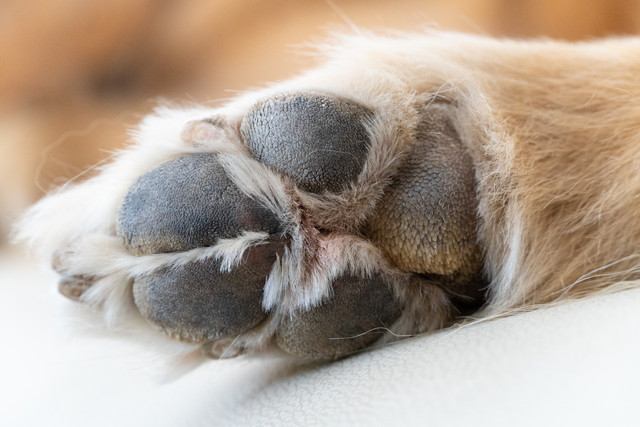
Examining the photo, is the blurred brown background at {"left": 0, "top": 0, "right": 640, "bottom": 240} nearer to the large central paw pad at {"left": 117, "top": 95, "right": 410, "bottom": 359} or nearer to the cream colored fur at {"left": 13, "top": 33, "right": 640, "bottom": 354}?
the cream colored fur at {"left": 13, "top": 33, "right": 640, "bottom": 354}

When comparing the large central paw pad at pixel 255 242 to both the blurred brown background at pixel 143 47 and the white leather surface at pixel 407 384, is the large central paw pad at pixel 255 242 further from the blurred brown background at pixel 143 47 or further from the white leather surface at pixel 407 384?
the blurred brown background at pixel 143 47

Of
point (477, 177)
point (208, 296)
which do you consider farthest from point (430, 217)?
point (208, 296)

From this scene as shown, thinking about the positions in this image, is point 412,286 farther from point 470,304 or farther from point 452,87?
point 452,87

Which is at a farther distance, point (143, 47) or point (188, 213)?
point (143, 47)

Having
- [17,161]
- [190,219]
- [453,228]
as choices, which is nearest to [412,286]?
[453,228]

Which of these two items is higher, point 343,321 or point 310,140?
point 310,140

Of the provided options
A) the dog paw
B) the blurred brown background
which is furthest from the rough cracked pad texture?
the blurred brown background

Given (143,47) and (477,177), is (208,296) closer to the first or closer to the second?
(477,177)
